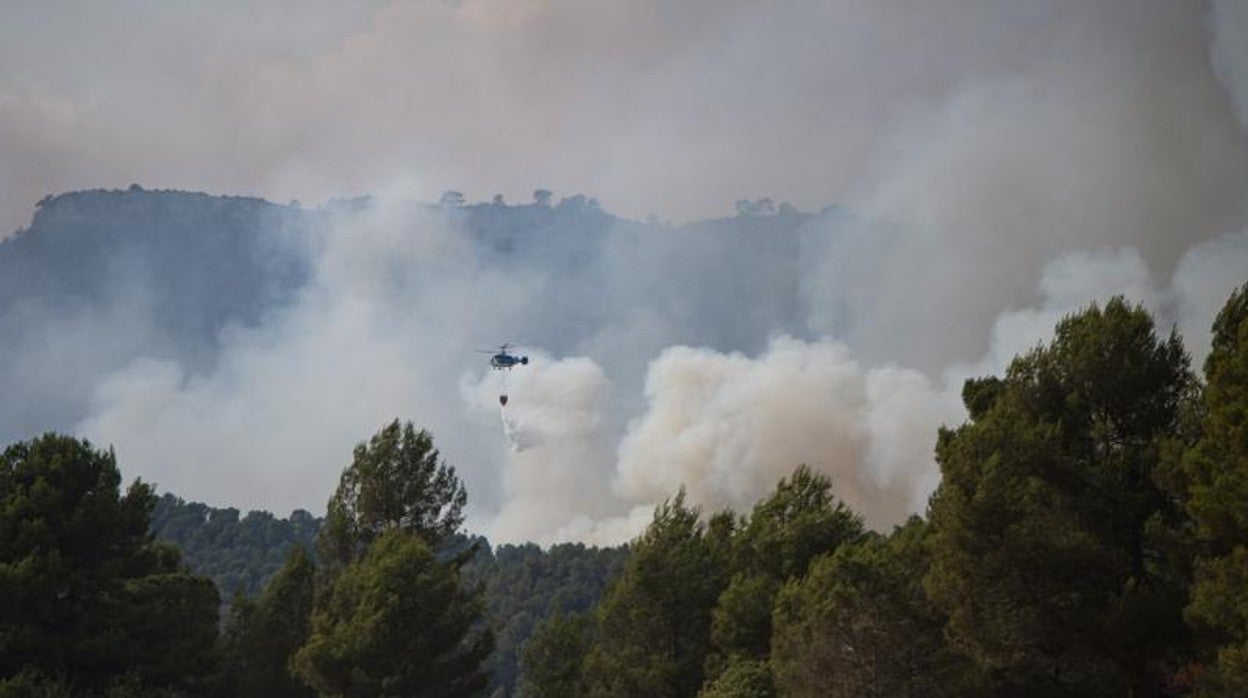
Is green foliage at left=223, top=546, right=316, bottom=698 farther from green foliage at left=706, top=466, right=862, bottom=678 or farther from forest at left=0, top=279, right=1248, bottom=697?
green foliage at left=706, top=466, right=862, bottom=678

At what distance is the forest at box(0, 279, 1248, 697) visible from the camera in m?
27.5

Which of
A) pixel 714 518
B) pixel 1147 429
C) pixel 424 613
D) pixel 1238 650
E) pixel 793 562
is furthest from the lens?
pixel 714 518

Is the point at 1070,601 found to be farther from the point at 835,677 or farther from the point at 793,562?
the point at 793,562

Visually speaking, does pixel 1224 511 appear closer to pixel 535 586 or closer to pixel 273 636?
pixel 273 636

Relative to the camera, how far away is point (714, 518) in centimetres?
5044

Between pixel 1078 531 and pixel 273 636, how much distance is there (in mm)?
38734

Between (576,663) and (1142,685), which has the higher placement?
(576,663)

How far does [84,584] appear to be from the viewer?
42.6m

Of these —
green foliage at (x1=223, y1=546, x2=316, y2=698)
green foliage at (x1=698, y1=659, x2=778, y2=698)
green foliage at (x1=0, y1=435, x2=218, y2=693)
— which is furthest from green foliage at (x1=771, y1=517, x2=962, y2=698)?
green foliage at (x1=223, y1=546, x2=316, y2=698)

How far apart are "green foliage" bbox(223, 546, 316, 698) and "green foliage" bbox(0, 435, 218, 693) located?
15.2ft

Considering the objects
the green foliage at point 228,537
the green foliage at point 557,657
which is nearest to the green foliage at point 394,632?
the green foliage at point 557,657

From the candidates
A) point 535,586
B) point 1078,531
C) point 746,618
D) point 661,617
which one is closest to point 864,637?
point 1078,531

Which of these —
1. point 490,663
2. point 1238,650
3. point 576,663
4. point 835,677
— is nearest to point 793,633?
point 835,677

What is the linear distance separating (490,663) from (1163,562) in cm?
12636
